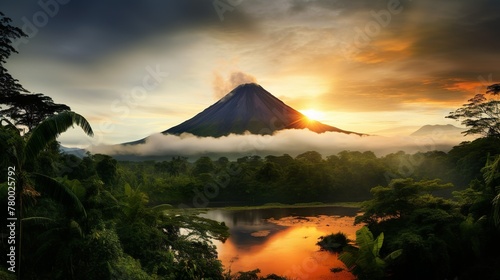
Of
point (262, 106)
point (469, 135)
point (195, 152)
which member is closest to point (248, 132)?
point (262, 106)

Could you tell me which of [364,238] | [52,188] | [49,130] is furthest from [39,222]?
[364,238]

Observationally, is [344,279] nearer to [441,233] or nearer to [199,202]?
[441,233]

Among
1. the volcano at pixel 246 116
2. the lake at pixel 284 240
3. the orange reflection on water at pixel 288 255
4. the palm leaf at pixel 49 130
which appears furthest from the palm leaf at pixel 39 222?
the volcano at pixel 246 116

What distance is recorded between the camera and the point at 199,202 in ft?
162

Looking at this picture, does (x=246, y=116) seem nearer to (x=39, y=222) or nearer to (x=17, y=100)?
(x=17, y=100)

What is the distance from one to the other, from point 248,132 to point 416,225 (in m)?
90.9

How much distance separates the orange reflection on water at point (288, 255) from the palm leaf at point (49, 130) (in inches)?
521

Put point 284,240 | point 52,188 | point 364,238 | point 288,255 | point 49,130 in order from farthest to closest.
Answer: point 284,240, point 288,255, point 364,238, point 52,188, point 49,130

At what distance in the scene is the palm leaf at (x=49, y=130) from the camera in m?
7.18

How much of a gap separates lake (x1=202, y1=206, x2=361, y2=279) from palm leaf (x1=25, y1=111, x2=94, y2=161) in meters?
13.3

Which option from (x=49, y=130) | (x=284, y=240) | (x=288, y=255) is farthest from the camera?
(x=284, y=240)

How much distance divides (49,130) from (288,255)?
1691cm

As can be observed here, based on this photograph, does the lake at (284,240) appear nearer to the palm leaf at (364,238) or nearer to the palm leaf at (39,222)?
the palm leaf at (364,238)

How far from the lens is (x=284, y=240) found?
82.2 feet
